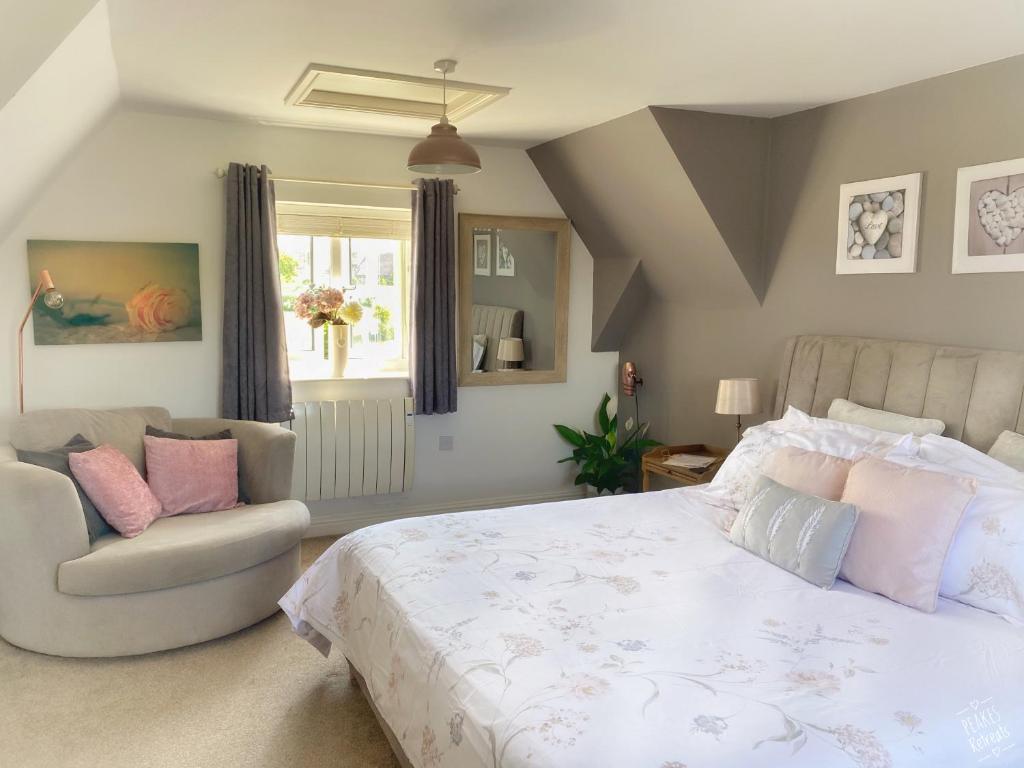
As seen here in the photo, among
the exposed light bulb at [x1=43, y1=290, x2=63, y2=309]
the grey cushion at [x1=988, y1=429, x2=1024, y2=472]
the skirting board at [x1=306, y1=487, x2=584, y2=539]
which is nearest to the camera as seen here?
the grey cushion at [x1=988, y1=429, x2=1024, y2=472]

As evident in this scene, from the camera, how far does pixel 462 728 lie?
5.76ft

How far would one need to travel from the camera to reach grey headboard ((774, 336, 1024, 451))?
285 cm

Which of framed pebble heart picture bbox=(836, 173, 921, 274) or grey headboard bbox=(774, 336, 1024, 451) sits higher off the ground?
framed pebble heart picture bbox=(836, 173, 921, 274)

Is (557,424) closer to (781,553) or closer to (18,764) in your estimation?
(781,553)

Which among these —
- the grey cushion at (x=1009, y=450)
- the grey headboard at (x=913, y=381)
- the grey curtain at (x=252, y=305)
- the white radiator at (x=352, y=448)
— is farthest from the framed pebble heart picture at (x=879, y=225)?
the grey curtain at (x=252, y=305)

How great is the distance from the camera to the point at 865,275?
139 inches

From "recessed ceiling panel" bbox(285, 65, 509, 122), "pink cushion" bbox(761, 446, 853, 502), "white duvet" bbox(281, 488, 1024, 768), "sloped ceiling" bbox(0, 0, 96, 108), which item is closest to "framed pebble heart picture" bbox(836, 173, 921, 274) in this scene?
"pink cushion" bbox(761, 446, 853, 502)

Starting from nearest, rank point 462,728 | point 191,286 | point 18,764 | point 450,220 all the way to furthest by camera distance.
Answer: point 462,728 < point 18,764 < point 191,286 < point 450,220

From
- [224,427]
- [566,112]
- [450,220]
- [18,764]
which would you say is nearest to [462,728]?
[18,764]

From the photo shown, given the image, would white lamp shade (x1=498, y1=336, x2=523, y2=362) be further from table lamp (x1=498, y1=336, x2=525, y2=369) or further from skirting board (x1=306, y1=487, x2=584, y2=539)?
skirting board (x1=306, y1=487, x2=584, y2=539)

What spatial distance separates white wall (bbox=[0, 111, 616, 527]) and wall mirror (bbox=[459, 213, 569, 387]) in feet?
0.33

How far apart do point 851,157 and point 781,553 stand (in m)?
2.01

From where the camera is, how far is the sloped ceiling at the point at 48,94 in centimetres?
202

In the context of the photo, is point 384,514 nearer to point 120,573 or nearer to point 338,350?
point 338,350
